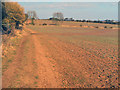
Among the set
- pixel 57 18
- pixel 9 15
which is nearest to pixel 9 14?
pixel 9 15

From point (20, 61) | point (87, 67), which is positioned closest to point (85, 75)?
point (87, 67)

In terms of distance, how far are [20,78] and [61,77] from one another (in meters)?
3.03

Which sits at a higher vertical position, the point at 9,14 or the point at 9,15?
the point at 9,14

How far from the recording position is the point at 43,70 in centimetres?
890

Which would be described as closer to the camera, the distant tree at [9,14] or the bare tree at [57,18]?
the distant tree at [9,14]

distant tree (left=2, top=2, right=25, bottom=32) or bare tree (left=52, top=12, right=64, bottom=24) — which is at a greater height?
bare tree (left=52, top=12, right=64, bottom=24)

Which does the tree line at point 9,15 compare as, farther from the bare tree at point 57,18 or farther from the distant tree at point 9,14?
the bare tree at point 57,18

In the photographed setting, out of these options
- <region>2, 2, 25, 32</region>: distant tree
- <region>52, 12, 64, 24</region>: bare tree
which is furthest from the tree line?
<region>52, 12, 64, 24</region>: bare tree

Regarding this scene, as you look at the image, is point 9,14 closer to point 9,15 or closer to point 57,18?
point 9,15

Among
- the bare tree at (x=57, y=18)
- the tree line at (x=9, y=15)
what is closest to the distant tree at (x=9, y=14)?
the tree line at (x=9, y=15)

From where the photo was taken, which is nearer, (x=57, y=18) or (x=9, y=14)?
A: (x=9, y=14)

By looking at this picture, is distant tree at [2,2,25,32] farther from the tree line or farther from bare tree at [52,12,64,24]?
bare tree at [52,12,64,24]

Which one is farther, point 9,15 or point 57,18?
point 57,18

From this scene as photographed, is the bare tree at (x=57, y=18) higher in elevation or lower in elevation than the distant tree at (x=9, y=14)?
higher
